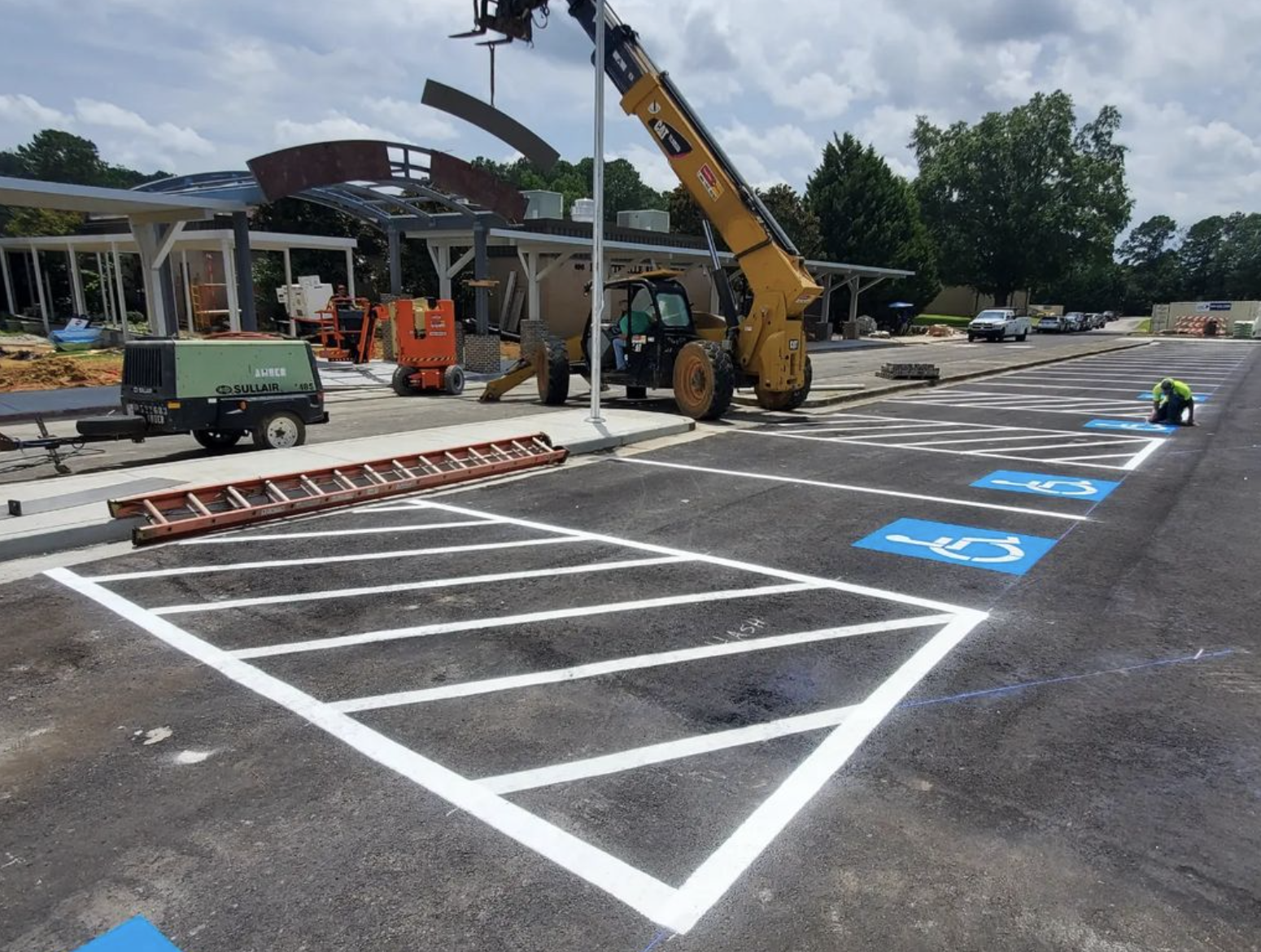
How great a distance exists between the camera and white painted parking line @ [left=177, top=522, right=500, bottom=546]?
7.15 metres

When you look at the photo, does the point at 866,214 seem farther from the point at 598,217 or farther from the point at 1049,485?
the point at 1049,485

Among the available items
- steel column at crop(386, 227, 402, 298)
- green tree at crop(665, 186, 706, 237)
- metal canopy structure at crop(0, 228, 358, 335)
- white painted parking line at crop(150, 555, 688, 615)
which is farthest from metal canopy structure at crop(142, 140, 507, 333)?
green tree at crop(665, 186, 706, 237)

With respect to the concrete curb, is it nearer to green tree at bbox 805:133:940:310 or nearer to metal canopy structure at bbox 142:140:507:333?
metal canopy structure at bbox 142:140:507:333

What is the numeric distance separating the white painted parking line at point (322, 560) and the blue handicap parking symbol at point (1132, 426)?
11.7m

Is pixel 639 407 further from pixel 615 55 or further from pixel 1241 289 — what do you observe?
pixel 1241 289

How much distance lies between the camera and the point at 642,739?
3.92 m

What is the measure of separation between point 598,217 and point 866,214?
40259 millimetres

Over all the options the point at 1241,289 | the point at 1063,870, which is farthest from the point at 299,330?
the point at 1241,289

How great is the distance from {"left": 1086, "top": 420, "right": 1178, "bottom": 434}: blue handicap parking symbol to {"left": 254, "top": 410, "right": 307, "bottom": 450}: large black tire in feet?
43.3

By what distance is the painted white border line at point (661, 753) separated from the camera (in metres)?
3.58

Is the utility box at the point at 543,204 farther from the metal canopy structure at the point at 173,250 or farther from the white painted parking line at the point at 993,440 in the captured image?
the white painted parking line at the point at 993,440

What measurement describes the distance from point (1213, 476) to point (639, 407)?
364 inches

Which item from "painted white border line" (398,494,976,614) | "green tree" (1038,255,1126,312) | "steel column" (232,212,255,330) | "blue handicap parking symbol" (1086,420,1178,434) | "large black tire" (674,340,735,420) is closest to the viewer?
"painted white border line" (398,494,976,614)

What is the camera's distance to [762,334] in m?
14.8
